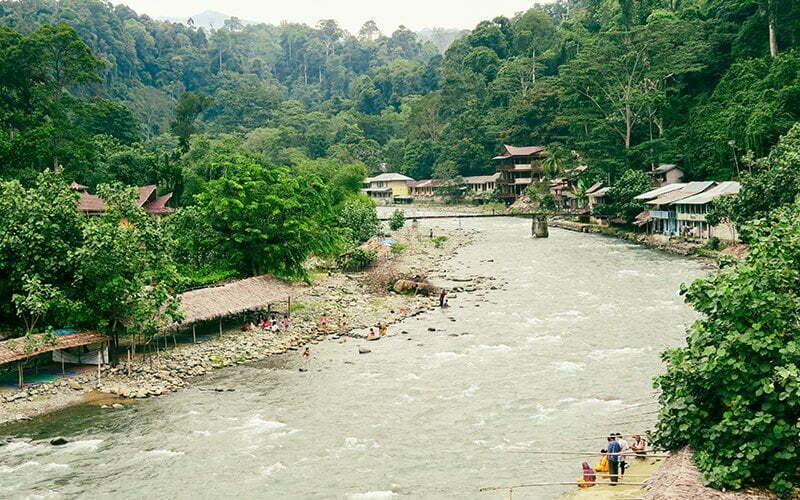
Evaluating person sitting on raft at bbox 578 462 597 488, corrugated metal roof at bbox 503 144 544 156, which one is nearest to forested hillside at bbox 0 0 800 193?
corrugated metal roof at bbox 503 144 544 156

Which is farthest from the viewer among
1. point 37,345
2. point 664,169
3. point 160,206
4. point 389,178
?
point 389,178

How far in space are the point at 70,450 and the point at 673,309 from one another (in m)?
25.9

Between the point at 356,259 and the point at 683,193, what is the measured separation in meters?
25.6

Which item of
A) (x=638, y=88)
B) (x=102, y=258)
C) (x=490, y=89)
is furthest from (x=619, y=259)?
(x=490, y=89)

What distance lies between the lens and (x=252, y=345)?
2738 cm

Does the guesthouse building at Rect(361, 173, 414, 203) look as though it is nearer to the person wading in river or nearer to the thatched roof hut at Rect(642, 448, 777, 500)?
the person wading in river

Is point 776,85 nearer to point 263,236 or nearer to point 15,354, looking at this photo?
point 263,236

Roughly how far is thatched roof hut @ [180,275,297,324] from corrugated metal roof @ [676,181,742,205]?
30.4 meters

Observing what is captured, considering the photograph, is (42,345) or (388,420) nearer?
(388,420)

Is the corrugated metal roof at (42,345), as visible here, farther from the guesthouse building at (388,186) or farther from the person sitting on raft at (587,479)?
the guesthouse building at (388,186)

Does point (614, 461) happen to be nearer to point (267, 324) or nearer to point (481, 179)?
point (267, 324)

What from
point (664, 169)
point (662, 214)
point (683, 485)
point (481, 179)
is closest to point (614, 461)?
point (683, 485)

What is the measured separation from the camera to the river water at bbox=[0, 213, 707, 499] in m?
16.3

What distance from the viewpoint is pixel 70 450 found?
714 inches
